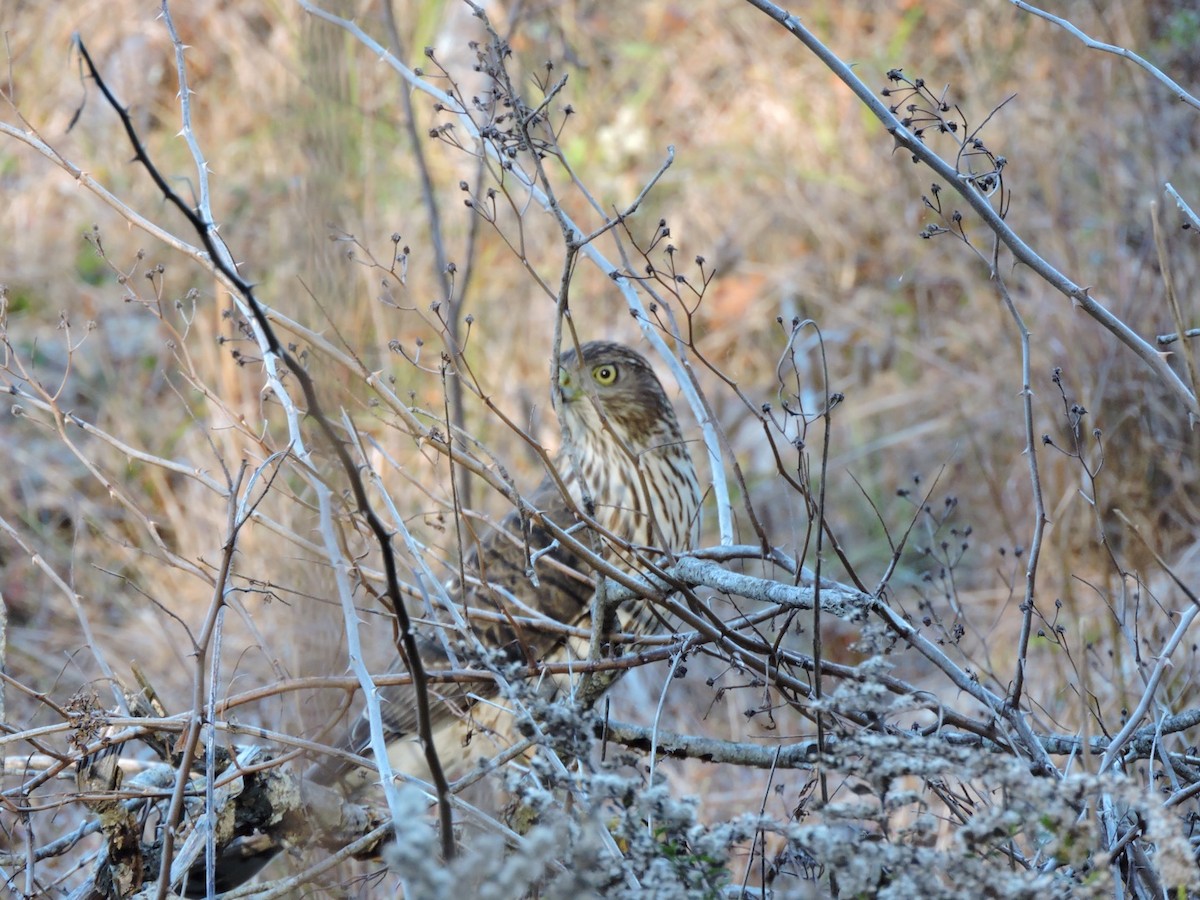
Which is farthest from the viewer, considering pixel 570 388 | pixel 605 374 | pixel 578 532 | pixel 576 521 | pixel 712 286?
pixel 712 286

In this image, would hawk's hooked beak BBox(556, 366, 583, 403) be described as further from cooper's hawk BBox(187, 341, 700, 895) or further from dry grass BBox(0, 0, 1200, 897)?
dry grass BBox(0, 0, 1200, 897)

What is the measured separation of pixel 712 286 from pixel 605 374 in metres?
4.56

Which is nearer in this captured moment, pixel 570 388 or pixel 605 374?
pixel 570 388

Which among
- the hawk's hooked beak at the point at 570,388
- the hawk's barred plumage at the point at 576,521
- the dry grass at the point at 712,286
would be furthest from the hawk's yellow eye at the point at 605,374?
the dry grass at the point at 712,286

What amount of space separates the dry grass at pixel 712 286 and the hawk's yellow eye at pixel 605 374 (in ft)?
2.27

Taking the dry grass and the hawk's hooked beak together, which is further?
the dry grass

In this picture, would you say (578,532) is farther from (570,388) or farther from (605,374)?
(605,374)

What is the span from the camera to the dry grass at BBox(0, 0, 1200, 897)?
16.1 feet

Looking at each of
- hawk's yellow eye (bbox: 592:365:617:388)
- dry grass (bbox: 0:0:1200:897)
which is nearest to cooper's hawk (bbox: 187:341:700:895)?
hawk's yellow eye (bbox: 592:365:617:388)

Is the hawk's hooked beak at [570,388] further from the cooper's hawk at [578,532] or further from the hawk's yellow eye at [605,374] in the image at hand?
the hawk's yellow eye at [605,374]

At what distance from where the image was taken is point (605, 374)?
3871 millimetres

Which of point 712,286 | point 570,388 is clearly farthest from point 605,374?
point 712,286

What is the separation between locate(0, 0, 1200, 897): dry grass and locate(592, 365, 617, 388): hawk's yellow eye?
69 centimetres

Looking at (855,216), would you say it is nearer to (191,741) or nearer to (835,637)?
(835,637)
